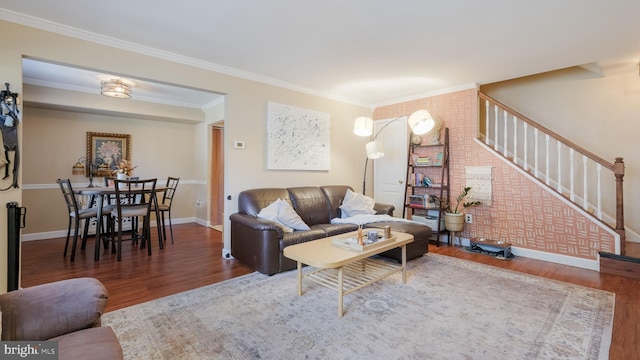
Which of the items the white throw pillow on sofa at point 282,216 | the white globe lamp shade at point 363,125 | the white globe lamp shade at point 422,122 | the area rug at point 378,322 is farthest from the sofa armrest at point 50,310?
the white globe lamp shade at point 422,122

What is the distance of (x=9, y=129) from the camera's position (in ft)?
7.86

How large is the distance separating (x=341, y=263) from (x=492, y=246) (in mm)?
2747

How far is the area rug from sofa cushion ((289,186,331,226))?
1236 millimetres

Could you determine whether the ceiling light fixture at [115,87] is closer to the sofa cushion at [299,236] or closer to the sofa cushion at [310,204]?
the sofa cushion at [310,204]

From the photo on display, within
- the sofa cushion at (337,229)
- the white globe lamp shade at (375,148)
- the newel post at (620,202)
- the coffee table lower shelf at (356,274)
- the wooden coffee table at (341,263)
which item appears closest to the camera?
the wooden coffee table at (341,263)

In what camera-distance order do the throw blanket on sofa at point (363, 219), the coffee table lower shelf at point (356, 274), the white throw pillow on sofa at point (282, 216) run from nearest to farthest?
the coffee table lower shelf at point (356, 274) → the white throw pillow on sofa at point (282, 216) → the throw blanket on sofa at point (363, 219)

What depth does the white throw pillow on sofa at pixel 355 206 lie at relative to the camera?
4.29 m

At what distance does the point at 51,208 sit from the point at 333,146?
4802mm

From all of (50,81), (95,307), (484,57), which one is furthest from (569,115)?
(50,81)

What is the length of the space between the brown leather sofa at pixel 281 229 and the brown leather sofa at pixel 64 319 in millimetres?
1762

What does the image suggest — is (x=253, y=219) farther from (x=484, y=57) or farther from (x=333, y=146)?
(x=484, y=57)

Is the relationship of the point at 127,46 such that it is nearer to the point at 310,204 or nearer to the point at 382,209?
the point at 310,204

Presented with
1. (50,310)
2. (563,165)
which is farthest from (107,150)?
(563,165)

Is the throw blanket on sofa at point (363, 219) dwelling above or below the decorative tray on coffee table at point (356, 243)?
above
